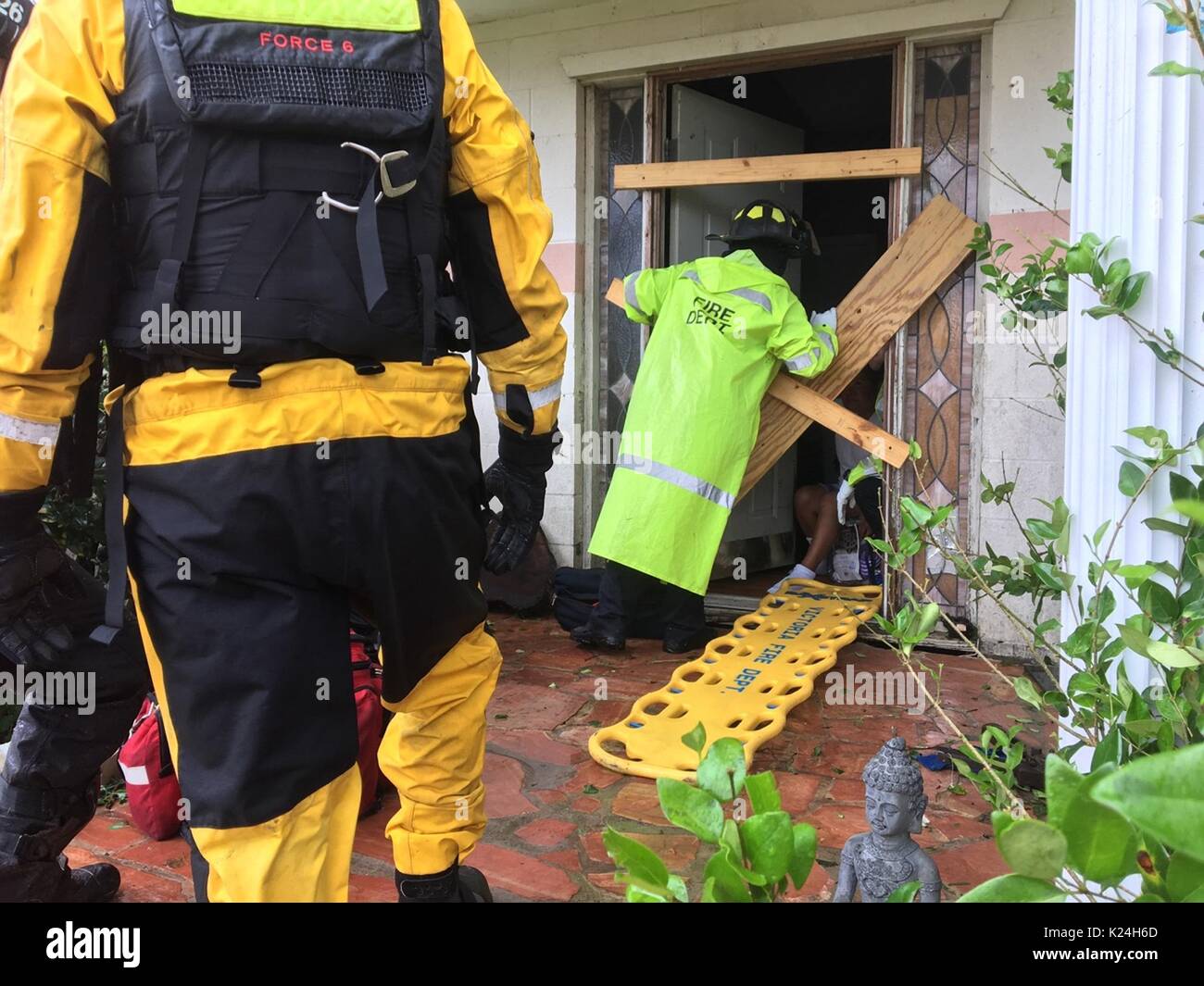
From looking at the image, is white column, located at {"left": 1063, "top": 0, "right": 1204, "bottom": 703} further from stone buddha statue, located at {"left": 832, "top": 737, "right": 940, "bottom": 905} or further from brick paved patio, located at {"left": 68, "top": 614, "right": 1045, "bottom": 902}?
brick paved patio, located at {"left": 68, "top": 614, "right": 1045, "bottom": 902}

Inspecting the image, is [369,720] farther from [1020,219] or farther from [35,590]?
[1020,219]

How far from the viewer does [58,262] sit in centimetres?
179

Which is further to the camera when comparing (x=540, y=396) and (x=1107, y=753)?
(x=540, y=396)

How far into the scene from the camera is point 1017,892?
57 cm

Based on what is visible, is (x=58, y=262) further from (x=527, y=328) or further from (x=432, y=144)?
(x=527, y=328)

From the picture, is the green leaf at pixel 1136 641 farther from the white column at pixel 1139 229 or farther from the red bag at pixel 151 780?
the red bag at pixel 151 780

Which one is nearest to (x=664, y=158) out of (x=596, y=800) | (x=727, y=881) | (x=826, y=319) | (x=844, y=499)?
(x=826, y=319)

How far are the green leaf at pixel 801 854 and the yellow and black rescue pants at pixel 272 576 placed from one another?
Answer: 1240mm

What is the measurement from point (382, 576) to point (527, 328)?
0.77 meters

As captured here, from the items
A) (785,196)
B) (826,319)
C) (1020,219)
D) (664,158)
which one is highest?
(785,196)

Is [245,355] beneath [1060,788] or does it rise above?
above

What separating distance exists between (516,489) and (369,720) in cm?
101
